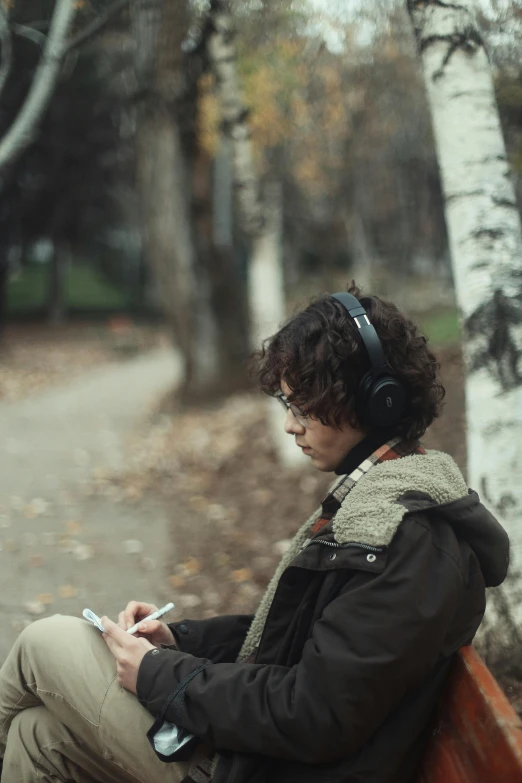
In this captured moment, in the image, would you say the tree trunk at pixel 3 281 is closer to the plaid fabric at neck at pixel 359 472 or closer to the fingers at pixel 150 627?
the fingers at pixel 150 627

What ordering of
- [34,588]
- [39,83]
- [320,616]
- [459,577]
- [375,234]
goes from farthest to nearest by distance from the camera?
[375,234] → [34,588] → [39,83] → [320,616] → [459,577]

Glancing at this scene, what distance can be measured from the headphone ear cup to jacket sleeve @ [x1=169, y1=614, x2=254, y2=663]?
93cm

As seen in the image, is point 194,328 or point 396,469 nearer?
point 396,469

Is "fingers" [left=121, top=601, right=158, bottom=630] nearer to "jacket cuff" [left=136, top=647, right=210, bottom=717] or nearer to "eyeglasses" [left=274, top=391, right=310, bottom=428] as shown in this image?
"jacket cuff" [left=136, top=647, right=210, bottom=717]

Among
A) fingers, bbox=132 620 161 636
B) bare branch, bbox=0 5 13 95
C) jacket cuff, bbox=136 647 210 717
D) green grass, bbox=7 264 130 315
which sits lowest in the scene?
jacket cuff, bbox=136 647 210 717

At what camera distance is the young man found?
5.64 feet

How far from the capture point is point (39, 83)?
4.75 metres

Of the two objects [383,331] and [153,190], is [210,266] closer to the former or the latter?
[153,190]

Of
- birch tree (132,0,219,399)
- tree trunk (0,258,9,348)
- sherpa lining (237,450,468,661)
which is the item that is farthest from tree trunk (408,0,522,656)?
tree trunk (0,258,9,348)

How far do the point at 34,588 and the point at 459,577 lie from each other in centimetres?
409

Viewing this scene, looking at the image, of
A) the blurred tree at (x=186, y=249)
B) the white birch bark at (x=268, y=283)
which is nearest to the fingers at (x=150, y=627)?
the white birch bark at (x=268, y=283)

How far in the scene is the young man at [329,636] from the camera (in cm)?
172

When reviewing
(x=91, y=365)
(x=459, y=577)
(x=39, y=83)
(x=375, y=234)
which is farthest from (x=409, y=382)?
(x=375, y=234)

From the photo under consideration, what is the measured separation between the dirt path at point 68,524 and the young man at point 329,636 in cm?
205
